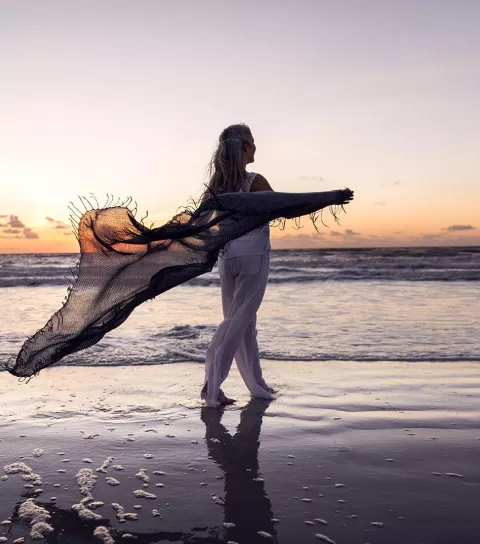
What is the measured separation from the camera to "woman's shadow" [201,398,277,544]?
2896 millimetres

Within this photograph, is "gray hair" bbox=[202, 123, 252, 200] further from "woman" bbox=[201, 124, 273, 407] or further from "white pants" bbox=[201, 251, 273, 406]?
"white pants" bbox=[201, 251, 273, 406]

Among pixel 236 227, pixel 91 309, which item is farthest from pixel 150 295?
pixel 236 227

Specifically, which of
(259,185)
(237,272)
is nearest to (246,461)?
(237,272)

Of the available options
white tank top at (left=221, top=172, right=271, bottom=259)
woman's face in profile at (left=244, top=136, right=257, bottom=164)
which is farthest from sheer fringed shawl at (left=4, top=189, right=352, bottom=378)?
woman's face in profile at (left=244, top=136, right=257, bottom=164)

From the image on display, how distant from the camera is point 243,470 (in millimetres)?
3680

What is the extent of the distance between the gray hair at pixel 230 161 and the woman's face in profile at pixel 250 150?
1cm

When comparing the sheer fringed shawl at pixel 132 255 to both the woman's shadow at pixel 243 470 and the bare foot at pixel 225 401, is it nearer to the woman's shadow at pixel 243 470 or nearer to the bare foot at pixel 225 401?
the woman's shadow at pixel 243 470

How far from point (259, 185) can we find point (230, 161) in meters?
0.31

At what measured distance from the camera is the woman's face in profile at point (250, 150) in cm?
501

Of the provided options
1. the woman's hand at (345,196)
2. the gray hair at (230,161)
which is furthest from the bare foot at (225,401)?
the woman's hand at (345,196)

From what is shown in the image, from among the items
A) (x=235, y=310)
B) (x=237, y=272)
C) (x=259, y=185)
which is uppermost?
(x=259, y=185)

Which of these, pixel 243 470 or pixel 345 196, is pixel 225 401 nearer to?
pixel 243 470

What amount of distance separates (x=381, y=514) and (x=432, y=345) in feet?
18.6

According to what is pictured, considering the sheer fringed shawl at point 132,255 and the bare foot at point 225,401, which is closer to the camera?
the sheer fringed shawl at point 132,255
